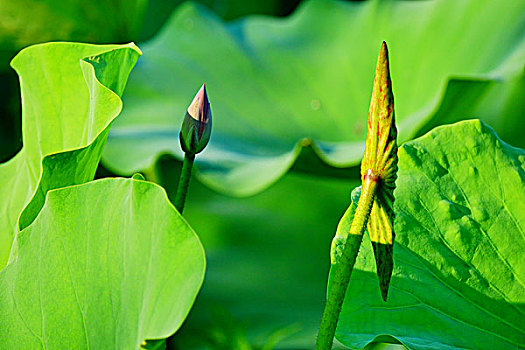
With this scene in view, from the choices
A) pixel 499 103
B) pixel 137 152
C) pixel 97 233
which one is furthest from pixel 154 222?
pixel 499 103

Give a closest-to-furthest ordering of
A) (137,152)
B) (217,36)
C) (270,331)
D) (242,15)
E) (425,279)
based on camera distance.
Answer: (425,279) < (137,152) < (270,331) < (217,36) < (242,15)

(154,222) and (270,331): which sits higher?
(154,222)

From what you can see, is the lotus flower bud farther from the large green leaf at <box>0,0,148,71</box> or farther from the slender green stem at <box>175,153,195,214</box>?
the large green leaf at <box>0,0,148,71</box>

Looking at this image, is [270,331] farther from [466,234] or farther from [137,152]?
[466,234]

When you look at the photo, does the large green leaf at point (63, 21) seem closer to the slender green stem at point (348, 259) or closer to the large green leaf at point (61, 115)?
the large green leaf at point (61, 115)

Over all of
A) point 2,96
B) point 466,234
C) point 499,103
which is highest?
point 466,234

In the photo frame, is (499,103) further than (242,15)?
No

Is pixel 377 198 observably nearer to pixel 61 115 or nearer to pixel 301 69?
pixel 61 115

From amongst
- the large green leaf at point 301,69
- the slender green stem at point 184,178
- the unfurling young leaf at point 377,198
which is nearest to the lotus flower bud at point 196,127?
the slender green stem at point 184,178
